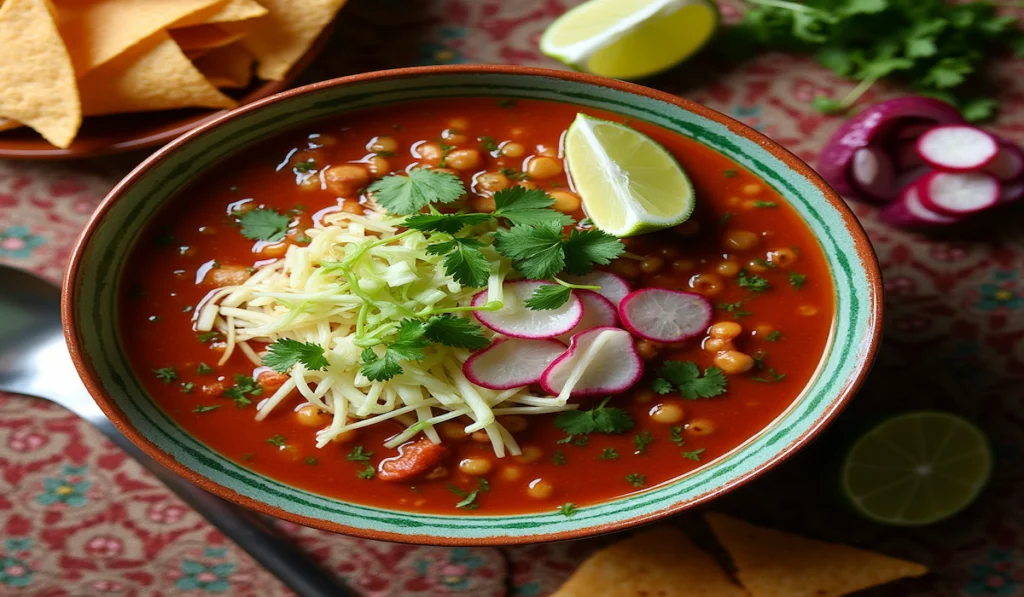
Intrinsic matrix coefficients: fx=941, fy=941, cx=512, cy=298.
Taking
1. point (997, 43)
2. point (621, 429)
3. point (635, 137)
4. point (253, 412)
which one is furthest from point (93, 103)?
point (997, 43)

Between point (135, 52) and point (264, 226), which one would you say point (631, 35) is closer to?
point (264, 226)

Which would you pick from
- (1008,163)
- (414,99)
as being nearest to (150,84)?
(414,99)

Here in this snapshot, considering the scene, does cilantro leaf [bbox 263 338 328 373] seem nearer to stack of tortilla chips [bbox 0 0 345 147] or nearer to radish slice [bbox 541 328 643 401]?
radish slice [bbox 541 328 643 401]

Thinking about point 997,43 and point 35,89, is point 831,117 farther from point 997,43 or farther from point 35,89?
point 35,89

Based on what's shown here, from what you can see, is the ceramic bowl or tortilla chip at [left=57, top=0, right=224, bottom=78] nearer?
the ceramic bowl

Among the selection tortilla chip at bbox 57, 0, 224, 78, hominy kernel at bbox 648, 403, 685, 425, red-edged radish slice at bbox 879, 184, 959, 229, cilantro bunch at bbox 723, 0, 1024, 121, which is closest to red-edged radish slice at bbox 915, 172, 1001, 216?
red-edged radish slice at bbox 879, 184, 959, 229
